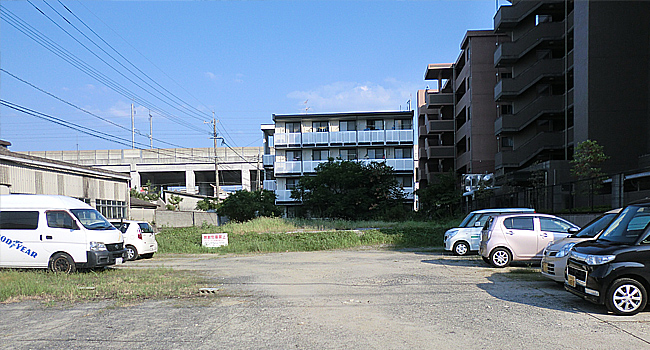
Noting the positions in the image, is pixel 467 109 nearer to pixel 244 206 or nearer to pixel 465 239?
pixel 244 206

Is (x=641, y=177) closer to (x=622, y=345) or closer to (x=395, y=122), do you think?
(x=622, y=345)

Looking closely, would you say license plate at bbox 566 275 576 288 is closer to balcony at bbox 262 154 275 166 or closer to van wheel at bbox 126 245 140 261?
van wheel at bbox 126 245 140 261

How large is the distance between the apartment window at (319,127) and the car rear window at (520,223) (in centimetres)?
4091

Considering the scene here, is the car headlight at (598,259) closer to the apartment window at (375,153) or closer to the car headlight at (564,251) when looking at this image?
the car headlight at (564,251)

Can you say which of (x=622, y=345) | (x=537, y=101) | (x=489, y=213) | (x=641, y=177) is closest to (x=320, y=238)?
(x=489, y=213)

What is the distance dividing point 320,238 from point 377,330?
65.0 ft

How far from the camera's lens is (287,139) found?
54.5m

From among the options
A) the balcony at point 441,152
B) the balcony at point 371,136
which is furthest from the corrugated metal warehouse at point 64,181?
the balcony at point 441,152

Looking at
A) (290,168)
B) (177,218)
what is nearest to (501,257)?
(177,218)

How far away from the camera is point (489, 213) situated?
64.3 feet

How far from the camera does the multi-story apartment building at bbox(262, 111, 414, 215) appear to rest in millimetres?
53844

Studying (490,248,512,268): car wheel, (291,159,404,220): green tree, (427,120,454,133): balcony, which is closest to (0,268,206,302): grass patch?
(490,248,512,268): car wheel

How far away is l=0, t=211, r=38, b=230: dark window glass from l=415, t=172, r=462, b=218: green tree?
100 feet

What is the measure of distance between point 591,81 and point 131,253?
25445 millimetres
